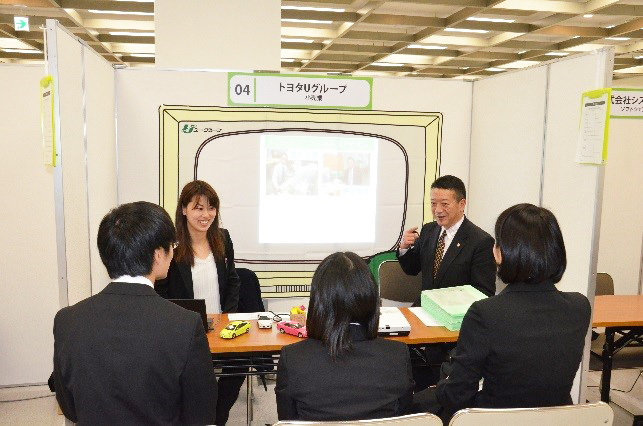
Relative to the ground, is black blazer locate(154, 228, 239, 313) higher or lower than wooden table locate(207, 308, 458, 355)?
higher

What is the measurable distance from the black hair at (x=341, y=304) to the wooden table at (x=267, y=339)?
66cm

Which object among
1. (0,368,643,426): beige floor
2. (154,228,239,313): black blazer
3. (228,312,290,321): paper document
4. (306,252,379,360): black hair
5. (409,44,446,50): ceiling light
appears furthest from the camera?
(409,44,446,50): ceiling light

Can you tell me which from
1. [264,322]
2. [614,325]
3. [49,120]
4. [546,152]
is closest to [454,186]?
[546,152]

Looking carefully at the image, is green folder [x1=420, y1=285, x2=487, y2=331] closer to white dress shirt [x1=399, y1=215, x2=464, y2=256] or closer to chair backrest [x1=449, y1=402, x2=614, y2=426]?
white dress shirt [x1=399, y1=215, x2=464, y2=256]

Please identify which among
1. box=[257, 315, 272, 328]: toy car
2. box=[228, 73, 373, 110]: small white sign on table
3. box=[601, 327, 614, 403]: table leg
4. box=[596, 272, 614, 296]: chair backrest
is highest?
box=[228, 73, 373, 110]: small white sign on table

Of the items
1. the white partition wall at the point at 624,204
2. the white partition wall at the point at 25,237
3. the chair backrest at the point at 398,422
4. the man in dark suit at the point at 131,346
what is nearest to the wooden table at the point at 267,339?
the man in dark suit at the point at 131,346

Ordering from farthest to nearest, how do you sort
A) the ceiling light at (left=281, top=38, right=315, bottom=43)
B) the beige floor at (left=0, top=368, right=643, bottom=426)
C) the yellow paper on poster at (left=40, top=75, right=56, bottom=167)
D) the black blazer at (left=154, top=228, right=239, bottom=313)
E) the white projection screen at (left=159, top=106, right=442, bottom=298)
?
the ceiling light at (left=281, top=38, right=315, bottom=43)
the white projection screen at (left=159, top=106, right=442, bottom=298)
the beige floor at (left=0, top=368, right=643, bottom=426)
the black blazer at (left=154, top=228, right=239, bottom=313)
the yellow paper on poster at (left=40, top=75, right=56, bottom=167)

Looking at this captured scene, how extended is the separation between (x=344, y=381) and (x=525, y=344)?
0.59m

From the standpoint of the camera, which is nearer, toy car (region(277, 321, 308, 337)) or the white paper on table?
toy car (region(277, 321, 308, 337))

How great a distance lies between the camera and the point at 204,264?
276 cm

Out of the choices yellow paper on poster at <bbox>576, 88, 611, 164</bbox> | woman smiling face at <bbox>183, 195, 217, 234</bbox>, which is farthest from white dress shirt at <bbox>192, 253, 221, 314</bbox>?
yellow paper on poster at <bbox>576, 88, 611, 164</bbox>

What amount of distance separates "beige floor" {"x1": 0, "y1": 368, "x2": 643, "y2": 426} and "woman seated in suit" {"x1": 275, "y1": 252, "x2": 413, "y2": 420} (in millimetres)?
1693

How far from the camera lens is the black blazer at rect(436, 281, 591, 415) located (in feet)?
5.34

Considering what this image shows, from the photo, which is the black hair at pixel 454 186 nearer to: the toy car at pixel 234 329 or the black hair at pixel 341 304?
the toy car at pixel 234 329
